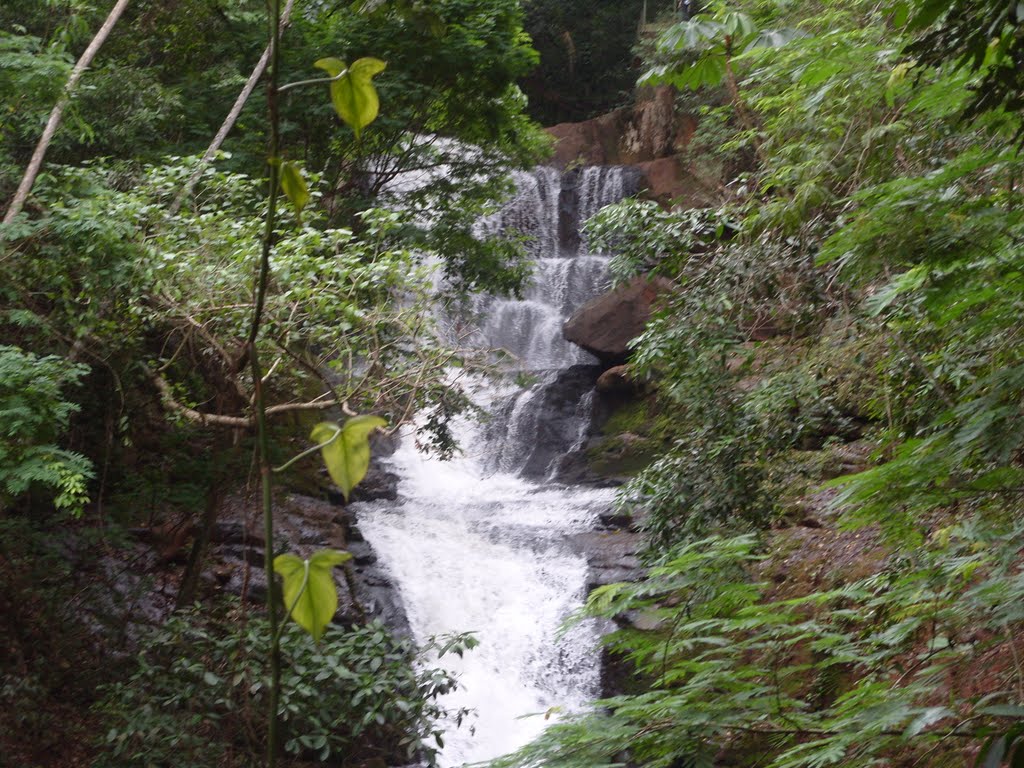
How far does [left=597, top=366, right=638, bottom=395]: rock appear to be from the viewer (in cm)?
1462

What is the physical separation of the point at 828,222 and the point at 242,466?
4.94 meters

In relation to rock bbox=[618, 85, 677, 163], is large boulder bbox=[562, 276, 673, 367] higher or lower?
lower

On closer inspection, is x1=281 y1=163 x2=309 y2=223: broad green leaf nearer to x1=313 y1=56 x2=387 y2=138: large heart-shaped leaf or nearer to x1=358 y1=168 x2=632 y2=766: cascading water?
x1=313 y1=56 x2=387 y2=138: large heart-shaped leaf

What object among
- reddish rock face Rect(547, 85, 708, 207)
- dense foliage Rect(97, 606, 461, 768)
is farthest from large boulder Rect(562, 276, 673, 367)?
dense foliage Rect(97, 606, 461, 768)

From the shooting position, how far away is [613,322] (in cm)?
1507

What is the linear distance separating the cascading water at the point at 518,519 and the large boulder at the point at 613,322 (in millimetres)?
622

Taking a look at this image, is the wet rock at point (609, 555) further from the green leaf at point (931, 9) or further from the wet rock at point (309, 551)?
the green leaf at point (931, 9)

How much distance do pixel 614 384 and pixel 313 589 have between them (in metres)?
14.0

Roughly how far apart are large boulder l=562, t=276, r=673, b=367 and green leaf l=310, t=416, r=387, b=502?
1408 cm

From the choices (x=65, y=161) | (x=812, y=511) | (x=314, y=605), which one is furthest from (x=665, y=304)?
(x=314, y=605)

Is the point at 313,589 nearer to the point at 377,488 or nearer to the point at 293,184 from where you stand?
the point at 293,184

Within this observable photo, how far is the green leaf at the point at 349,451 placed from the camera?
2.82 feet

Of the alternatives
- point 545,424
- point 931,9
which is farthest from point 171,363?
point 545,424

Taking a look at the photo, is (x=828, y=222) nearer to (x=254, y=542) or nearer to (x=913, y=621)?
(x=913, y=621)
